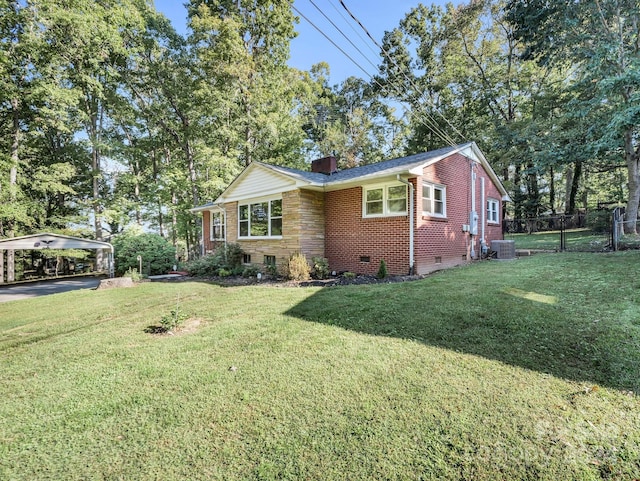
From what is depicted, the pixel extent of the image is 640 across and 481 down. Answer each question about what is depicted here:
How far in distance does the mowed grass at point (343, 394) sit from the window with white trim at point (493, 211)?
8969 millimetres

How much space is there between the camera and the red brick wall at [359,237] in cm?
889

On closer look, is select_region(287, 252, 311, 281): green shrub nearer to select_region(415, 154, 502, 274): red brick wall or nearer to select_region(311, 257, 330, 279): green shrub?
select_region(311, 257, 330, 279): green shrub

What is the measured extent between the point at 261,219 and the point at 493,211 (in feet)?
36.6

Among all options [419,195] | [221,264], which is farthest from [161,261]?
[419,195]

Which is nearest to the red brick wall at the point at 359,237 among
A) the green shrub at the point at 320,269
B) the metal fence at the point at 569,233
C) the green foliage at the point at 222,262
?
the green shrub at the point at 320,269

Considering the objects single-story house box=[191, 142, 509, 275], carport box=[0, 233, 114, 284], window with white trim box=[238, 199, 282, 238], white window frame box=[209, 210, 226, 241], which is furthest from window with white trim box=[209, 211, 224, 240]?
carport box=[0, 233, 114, 284]

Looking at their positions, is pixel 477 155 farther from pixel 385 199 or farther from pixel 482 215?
pixel 385 199

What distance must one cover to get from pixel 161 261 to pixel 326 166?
31.5 feet

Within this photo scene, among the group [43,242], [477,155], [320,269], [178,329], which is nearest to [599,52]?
[477,155]

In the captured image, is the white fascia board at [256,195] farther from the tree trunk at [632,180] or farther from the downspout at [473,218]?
the tree trunk at [632,180]

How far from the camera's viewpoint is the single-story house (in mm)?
8883

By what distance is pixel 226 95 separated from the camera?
55.7 feet

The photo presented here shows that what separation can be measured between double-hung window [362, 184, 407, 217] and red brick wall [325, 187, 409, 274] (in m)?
0.19

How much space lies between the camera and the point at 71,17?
13.8 metres
